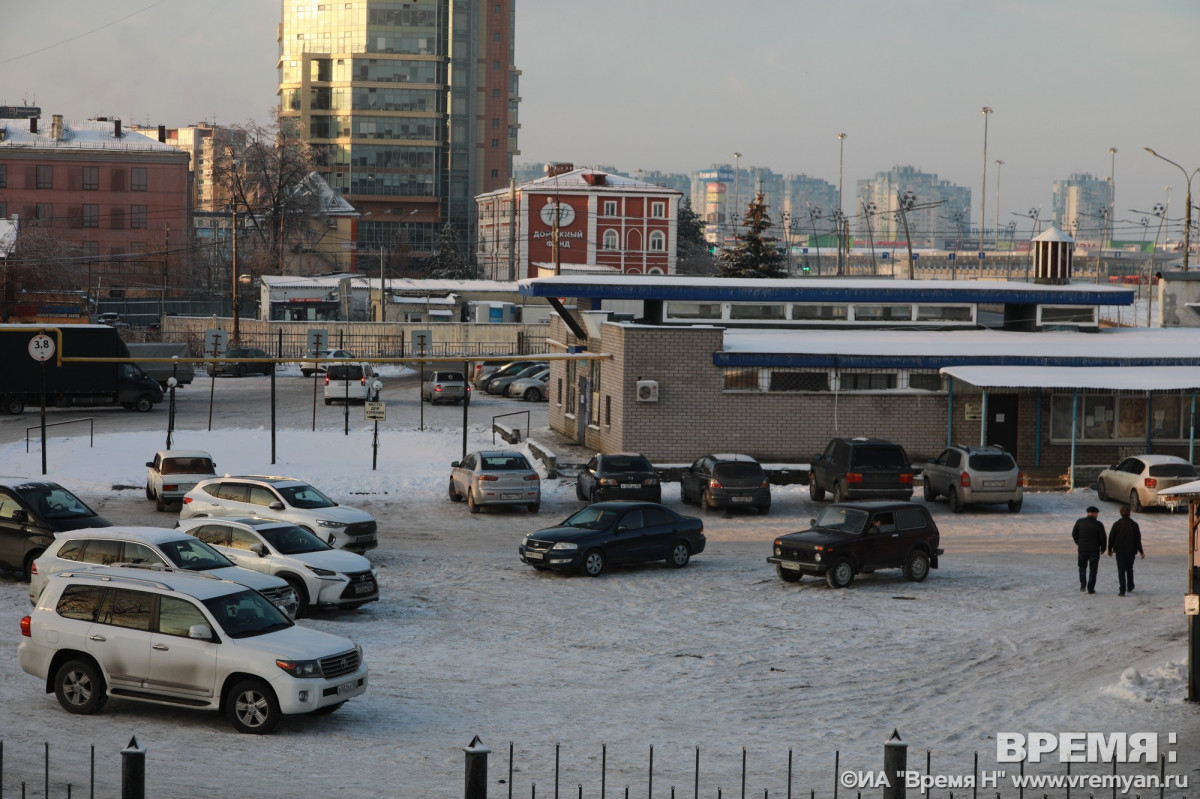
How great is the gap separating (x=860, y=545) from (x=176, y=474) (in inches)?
683

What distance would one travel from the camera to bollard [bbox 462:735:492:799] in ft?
35.1

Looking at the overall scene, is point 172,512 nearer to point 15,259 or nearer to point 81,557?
point 81,557

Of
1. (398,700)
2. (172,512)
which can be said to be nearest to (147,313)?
(172,512)

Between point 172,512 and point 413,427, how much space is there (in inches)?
624

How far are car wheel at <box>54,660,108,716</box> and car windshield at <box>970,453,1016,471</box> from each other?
2391 cm

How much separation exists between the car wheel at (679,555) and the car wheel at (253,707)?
1302cm

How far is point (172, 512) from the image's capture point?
1304 inches

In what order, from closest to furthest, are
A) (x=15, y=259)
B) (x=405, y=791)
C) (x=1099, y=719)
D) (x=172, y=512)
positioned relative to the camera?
(x=405, y=791), (x=1099, y=719), (x=172, y=512), (x=15, y=259)

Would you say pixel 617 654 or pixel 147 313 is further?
pixel 147 313

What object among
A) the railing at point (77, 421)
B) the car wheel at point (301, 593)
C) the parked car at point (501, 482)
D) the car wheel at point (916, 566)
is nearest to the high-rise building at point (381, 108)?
the railing at point (77, 421)

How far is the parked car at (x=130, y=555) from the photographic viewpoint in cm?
2028

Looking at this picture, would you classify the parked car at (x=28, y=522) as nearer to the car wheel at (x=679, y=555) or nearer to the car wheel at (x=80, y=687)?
the car wheel at (x=80, y=687)

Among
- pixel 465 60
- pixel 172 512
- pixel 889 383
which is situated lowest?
pixel 172 512

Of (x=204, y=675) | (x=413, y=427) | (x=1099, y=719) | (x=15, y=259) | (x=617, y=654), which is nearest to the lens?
(x=204, y=675)
